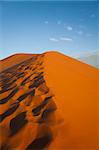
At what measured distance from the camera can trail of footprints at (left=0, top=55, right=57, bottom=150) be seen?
506 cm

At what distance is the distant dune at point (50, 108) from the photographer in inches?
191

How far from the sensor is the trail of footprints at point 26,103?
16.6 ft

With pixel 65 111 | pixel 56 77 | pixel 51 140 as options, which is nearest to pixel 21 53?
pixel 56 77

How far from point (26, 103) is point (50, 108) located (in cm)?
55

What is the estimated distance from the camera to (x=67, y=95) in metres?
5.98

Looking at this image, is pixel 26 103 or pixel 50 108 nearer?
pixel 50 108

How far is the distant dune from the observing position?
4855mm

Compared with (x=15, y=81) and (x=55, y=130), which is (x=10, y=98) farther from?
(x=55, y=130)

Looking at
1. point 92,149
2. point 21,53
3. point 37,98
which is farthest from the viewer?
point 21,53

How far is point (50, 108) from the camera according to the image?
215 inches

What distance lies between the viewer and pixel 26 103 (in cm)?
579

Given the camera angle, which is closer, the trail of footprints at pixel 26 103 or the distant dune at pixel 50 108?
the distant dune at pixel 50 108

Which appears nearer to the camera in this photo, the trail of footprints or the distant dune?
the distant dune

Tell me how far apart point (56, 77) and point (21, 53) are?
4.16 meters
